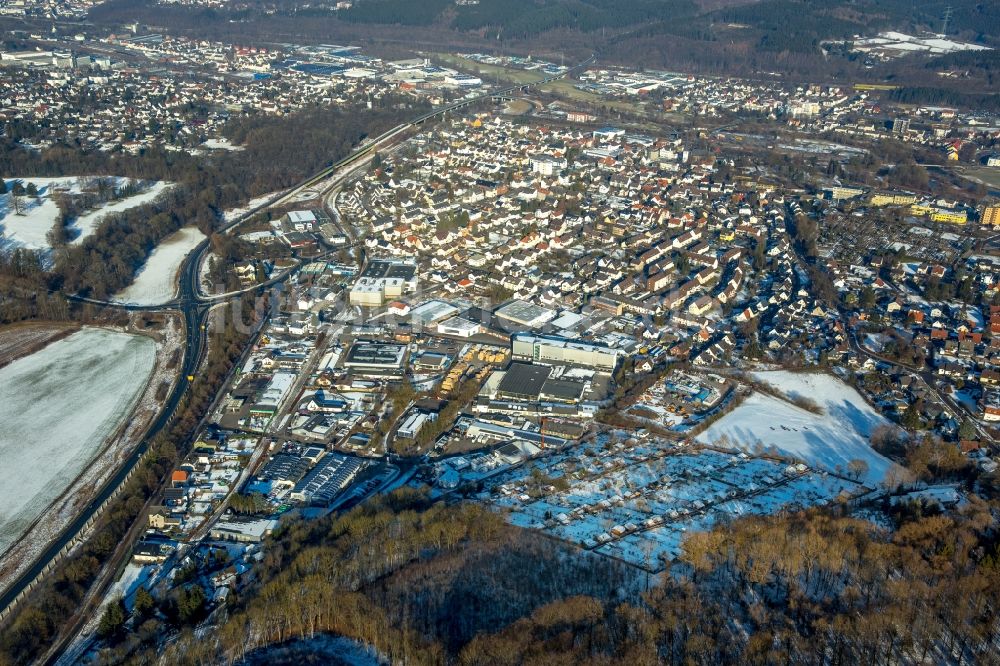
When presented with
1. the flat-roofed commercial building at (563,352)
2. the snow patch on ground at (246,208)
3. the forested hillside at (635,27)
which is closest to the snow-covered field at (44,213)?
the snow patch on ground at (246,208)

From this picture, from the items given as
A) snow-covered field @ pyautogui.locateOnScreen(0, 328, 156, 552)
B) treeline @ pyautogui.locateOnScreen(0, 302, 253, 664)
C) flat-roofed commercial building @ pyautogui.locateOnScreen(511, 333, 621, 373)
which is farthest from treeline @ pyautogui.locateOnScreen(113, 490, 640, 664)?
flat-roofed commercial building @ pyautogui.locateOnScreen(511, 333, 621, 373)

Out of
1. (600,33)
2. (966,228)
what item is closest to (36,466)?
(966,228)

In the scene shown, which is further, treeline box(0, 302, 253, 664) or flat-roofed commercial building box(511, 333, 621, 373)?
flat-roofed commercial building box(511, 333, 621, 373)

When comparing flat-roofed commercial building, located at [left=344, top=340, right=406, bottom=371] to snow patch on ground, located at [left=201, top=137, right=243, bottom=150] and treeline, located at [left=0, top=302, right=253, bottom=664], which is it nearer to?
treeline, located at [left=0, top=302, right=253, bottom=664]

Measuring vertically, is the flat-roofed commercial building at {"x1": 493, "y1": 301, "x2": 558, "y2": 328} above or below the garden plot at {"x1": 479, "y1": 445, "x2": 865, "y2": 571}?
above

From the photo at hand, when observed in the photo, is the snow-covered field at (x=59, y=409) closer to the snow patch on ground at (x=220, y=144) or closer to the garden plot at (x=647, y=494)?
the garden plot at (x=647, y=494)

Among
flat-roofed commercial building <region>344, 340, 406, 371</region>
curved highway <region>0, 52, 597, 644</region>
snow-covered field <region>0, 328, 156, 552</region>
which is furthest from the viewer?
flat-roofed commercial building <region>344, 340, 406, 371</region>

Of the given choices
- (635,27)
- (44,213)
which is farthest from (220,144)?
(635,27)
